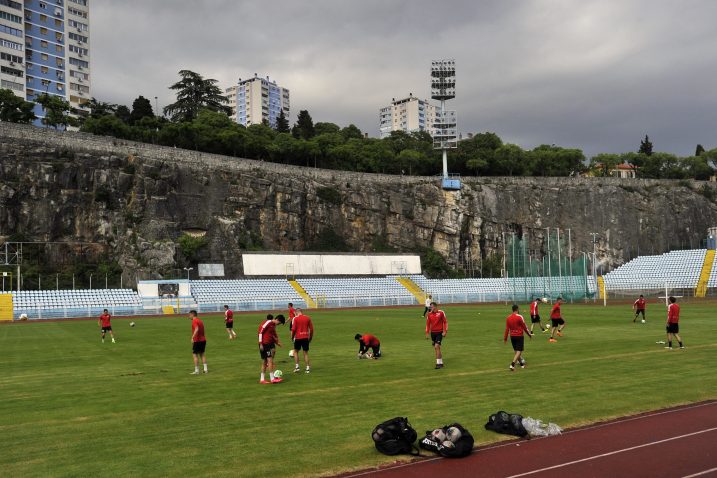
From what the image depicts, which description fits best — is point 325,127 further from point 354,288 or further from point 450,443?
point 450,443

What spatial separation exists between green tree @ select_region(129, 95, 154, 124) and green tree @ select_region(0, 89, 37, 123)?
22322 millimetres

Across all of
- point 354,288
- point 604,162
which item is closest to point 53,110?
point 354,288

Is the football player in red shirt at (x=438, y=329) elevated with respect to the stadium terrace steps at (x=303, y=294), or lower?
elevated

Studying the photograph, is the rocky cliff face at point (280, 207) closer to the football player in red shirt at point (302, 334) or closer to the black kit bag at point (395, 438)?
the football player in red shirt at point (302, 334)

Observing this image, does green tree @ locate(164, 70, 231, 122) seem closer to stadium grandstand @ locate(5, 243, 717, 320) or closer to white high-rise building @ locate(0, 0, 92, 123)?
white high-rise building @ locate(0, 0, 92, 123)

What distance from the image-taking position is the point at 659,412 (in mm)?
12227

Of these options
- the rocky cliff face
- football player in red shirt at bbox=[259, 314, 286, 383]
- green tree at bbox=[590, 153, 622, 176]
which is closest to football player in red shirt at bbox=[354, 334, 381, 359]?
football player in red shirt at bbox=[259, 314, 286, 383]

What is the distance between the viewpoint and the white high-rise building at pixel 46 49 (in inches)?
4259

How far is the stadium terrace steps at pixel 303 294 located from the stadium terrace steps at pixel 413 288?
42.0 ft

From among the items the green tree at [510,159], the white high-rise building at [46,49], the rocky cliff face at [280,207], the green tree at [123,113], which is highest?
the white high-rise building at [46,49]

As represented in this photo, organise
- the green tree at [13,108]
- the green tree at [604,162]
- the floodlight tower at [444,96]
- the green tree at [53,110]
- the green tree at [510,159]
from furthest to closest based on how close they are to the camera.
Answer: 1. the green tree at [604,162]
2. the green tree at [510,159]
3. the floodlight tower at [444,96]
4. the green tree at [53,110]
5. the green tree at [13,108]

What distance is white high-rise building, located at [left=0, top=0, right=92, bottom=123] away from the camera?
355ft

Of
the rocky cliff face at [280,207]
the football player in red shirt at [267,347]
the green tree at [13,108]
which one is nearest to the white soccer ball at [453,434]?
the football player in red shirt at [267,347]

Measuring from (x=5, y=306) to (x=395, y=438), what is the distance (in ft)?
182
